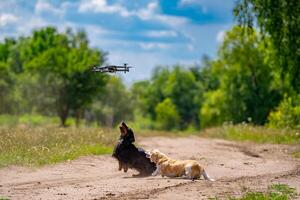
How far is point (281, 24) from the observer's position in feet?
105

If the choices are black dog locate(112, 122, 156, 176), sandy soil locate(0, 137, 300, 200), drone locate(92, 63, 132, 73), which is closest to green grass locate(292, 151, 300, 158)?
sandy soil locate(0, 137, 300, 200)

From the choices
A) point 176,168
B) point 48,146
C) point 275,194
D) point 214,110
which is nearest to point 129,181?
point 176,168

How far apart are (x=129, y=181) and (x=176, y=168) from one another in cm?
142

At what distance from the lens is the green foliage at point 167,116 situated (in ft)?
358

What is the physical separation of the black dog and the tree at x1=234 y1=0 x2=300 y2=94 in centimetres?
1477

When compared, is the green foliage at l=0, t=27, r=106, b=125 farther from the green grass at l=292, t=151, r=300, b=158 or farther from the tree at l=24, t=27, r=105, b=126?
the green grass at l=292, t=151, r=300, b=158

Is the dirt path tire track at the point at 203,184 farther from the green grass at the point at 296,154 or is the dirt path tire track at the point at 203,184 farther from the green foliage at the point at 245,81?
the green foliage at the point at 245,81

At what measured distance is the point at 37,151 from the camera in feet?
69.8

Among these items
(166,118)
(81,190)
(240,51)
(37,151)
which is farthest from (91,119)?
(81,190)

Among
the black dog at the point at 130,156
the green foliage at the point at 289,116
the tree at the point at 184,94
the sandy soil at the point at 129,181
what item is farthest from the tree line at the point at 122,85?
the black dog at the point at 130,156

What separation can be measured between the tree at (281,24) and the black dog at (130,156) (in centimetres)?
1477

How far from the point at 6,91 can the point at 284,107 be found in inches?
1122

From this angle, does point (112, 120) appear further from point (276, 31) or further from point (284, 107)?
point (276, 31)

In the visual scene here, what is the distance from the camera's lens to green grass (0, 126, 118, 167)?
20.0 metres
